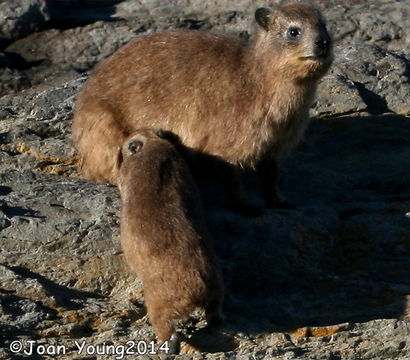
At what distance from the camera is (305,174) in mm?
9516

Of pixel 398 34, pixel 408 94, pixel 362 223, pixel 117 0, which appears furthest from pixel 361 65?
pixel 117 0

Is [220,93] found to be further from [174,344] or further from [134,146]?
[174,344]

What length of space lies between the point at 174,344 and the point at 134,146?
216cm

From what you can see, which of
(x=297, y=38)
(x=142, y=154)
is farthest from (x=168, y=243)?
(x=297, y=38)

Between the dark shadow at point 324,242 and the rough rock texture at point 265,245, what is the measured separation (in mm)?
13

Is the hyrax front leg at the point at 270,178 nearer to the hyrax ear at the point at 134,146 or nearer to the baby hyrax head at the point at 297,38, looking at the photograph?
the baby hyrax head at the point at 297,38

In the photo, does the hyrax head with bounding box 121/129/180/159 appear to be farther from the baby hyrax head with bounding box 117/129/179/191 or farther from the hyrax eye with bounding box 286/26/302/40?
the hyrax eye with bounding box 286/26/302/40

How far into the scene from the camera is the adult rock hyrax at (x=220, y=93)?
883 cm

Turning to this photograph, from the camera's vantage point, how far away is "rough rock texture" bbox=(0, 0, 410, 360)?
6.99 meters

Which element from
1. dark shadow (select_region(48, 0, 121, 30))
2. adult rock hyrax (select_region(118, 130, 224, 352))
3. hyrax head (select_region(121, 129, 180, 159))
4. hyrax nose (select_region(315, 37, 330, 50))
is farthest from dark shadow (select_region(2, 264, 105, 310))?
dark shadow (select_region(48, 0, 121, 30))

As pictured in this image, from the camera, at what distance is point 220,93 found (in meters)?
9.11

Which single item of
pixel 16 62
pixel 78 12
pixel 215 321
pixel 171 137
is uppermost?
pixel 171 137

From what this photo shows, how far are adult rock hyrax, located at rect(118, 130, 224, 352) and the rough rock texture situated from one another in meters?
0.22

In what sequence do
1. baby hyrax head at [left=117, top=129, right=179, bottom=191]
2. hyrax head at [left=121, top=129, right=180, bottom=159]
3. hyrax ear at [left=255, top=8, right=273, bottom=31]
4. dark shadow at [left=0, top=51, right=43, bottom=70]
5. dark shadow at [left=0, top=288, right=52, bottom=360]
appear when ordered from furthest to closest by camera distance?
dark shadow at [left=0, top=51, right=43, bottom=70]
hyrax ear at [left=255, top=8, right=273, bottom=31]
hyrax head at [left=121, top=129, right=180, bottom=159]
baby hyrax head at [left=117, top=129, right=179, bottom=191]
dark shadow at [left=0, top=288, right=52, bottom=360]
